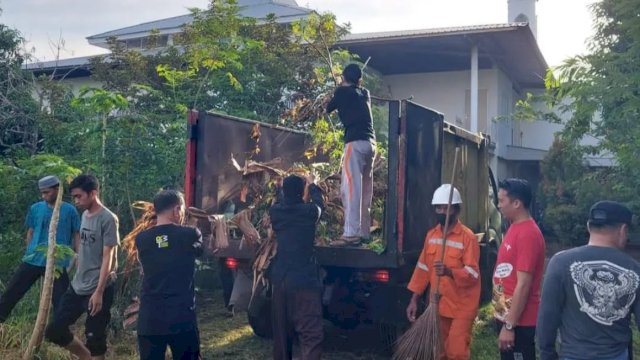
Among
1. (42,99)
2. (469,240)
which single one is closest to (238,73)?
(42,99)

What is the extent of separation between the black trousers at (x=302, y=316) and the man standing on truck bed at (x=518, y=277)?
139 centimetres

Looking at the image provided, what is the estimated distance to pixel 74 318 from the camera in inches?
204

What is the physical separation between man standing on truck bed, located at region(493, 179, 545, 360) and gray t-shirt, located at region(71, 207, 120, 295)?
2.93 meters

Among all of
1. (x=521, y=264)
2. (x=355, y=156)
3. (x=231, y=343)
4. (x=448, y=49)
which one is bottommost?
(x=231, y=343)

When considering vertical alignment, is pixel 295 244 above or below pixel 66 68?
below

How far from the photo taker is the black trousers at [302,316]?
4.94 metres

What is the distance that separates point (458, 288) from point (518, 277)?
976 mm

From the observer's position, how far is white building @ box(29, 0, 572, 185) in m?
15.3

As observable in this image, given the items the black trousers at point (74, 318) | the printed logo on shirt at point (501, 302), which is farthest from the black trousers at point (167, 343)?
the printed logo on shirt at point (501, 302)

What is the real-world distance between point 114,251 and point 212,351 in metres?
1.67

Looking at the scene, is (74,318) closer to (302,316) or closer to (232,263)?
(232,263)

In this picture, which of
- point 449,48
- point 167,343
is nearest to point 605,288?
point 167,343

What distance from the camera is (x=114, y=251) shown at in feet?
17.1

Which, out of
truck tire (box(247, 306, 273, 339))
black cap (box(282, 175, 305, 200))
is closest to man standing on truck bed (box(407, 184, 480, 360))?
black cap (box(282, 175, 305, 200))
